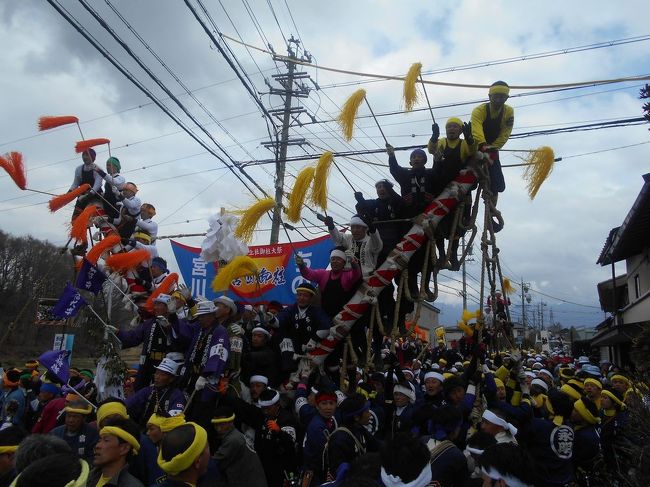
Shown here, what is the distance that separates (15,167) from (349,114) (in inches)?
166

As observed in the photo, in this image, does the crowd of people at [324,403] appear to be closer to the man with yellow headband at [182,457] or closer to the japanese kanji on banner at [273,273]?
the man with yellow headband at [182,457]

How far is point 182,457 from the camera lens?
8.75ft

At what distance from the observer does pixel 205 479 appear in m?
3.69

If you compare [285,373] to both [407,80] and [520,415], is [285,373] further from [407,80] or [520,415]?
[407,80]

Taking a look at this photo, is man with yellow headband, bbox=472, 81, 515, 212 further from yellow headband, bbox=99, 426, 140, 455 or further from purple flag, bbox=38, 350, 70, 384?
Answer: purple flag, bbox=38, 350, 70, 384

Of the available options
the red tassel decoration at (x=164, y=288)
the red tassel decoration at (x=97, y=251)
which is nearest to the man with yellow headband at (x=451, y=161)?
the red tassel decoration at (x=164, y=288)

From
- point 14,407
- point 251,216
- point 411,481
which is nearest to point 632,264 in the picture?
point 251,216

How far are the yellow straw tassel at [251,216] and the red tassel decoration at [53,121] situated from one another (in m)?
2.63

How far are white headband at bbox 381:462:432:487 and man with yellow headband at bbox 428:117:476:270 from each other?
3.22m

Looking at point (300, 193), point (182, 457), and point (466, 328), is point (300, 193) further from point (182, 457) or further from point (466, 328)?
point (182, 457)

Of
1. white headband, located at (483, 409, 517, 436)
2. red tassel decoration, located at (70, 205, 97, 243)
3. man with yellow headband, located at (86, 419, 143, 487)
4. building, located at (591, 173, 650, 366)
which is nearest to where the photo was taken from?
man with yellow headband, located at (86, 419, 143, 487)

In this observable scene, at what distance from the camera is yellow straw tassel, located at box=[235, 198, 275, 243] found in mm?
6219

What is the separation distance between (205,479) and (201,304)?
208cm

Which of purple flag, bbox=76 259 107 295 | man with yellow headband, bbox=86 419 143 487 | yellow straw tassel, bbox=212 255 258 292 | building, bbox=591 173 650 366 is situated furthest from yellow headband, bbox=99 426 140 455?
building, bbox=591 173 650 366
